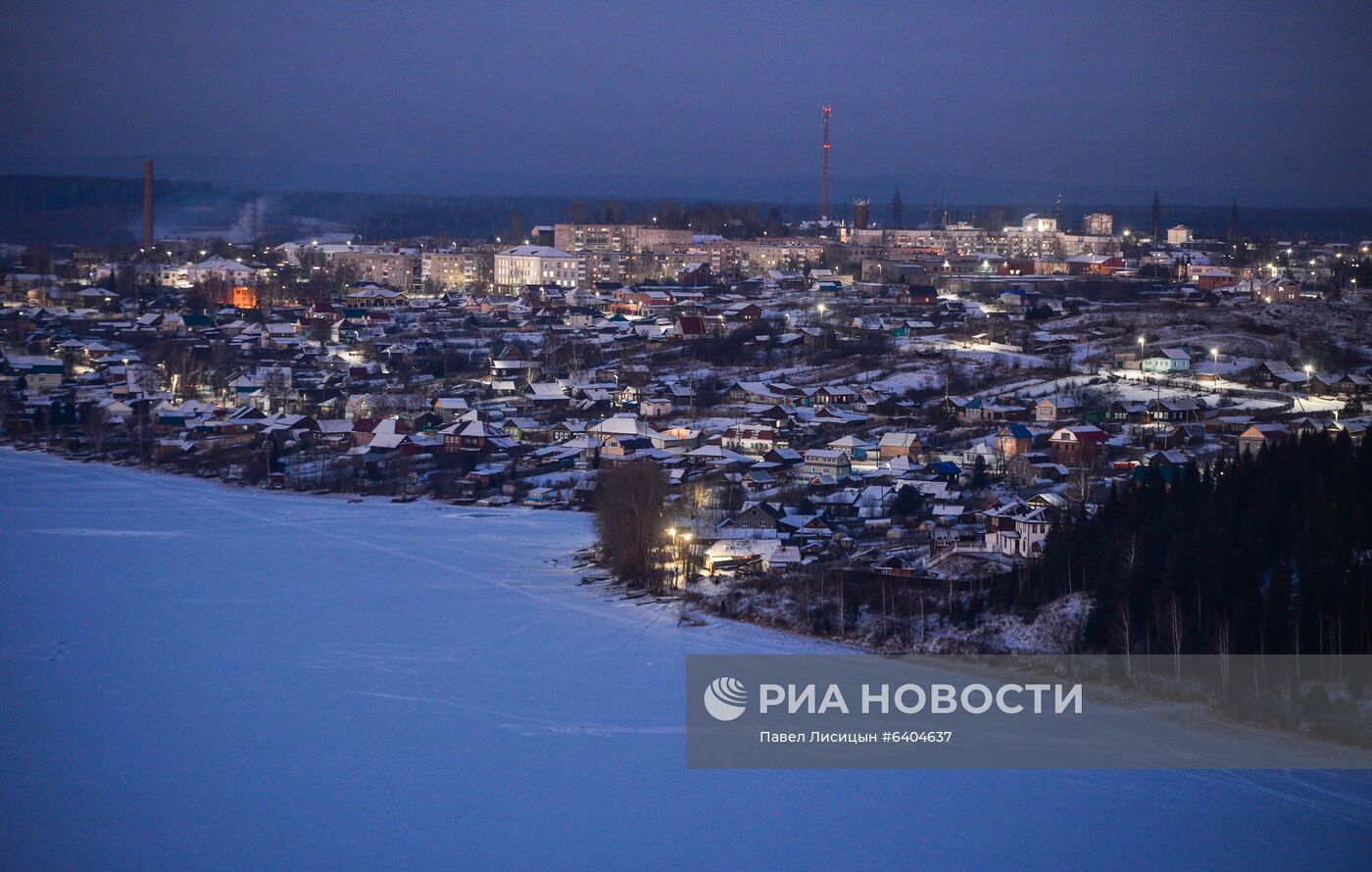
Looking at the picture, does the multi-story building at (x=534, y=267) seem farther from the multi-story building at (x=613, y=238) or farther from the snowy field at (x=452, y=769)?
the snowy field at (x=452, y=769)

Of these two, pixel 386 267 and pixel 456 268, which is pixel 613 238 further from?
pixel 386 267

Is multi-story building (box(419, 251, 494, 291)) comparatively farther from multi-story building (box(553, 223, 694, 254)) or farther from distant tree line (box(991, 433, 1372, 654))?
distant tree line (box(991, 433, 1372, 654))

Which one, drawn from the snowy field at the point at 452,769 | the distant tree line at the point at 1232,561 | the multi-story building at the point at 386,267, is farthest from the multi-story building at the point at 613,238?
the distant tree line at the point at 1232,561

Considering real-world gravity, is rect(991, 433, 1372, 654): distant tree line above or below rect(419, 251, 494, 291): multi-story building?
below

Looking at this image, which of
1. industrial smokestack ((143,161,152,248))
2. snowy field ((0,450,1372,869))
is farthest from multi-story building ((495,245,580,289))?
snowy field ((0,450,1372,869))

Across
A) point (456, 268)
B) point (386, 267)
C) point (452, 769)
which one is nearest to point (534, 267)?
→ point (456, 268)

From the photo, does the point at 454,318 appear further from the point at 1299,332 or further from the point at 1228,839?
the point at 1228,839
